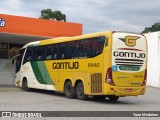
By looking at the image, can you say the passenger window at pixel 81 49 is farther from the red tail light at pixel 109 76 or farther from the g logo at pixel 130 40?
the g logo at pixel 130 40

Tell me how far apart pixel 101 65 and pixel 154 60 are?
20.6m

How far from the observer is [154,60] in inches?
1532

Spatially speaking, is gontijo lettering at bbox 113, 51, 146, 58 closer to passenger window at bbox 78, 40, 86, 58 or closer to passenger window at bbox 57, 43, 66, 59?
passenger window at bbox 78, 40, 86, 58

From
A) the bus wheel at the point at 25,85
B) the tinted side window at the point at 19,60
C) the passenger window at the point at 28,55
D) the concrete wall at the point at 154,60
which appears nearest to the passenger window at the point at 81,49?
the passenger window at the point at 28,55

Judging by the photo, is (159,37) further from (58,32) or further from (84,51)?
(84,51)

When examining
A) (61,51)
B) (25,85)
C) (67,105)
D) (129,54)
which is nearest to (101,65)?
(129,54)

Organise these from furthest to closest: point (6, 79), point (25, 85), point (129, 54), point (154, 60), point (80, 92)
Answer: point (154, 60), point (6, 79), point (25, 85), point (80, 92), point (129, 54)

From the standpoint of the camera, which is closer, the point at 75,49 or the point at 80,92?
the point at 80,92

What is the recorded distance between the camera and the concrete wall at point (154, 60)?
38219mm

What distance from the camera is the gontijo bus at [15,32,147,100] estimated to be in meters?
18.8

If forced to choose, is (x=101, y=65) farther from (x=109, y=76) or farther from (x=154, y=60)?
(x=154, y=60)

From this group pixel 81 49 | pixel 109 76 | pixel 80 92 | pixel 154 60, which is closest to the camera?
pixel 109 76

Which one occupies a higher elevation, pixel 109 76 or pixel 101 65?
pixel 101 65

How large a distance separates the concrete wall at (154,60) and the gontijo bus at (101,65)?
17.1 metres
